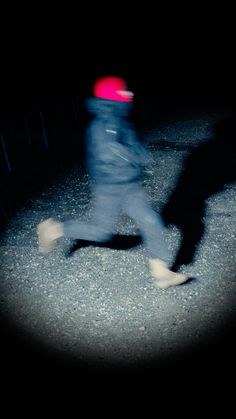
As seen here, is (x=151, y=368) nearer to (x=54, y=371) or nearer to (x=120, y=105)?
(x=54, y=371)

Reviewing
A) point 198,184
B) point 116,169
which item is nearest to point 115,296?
point 116,169

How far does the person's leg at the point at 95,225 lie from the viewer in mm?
3459

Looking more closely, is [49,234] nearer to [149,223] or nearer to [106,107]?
[149,223]

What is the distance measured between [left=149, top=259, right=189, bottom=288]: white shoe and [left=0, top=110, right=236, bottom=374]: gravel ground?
0.09 meters

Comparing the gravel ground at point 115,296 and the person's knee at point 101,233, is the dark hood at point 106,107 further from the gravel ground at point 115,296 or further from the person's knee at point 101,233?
the gravel ground at point 115,296

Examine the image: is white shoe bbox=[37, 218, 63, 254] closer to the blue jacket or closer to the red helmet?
the blue jacket

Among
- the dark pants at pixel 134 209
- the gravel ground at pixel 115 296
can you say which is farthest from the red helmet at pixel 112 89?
the gravel ground at pixel 115 296

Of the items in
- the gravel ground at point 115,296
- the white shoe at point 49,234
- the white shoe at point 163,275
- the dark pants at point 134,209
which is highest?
the dark pants at point 134,209

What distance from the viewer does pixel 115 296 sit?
3.73 metres

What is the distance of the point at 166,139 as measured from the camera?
761cm

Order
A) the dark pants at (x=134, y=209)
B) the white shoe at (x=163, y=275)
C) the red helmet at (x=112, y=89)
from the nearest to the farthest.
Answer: the red helmet at (x=112, y=89), the dark pants at (x=134, y=209), the white shoe at (x=163, y=275)

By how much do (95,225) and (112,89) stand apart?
61.3 inches

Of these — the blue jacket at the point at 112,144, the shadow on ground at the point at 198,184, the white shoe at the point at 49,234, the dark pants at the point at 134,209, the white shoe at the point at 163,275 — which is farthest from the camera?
the shadow on ground at the point at 198,184

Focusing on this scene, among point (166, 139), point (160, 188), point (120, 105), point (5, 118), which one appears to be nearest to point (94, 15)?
point (5, 118)
